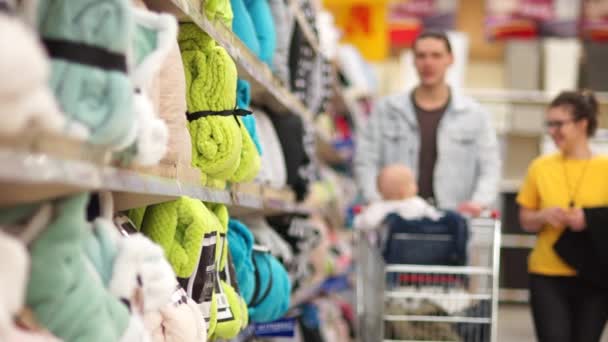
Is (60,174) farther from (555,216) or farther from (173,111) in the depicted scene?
(555,216)

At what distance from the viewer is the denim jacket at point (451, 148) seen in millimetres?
4992

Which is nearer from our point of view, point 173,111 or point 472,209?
point 173,111

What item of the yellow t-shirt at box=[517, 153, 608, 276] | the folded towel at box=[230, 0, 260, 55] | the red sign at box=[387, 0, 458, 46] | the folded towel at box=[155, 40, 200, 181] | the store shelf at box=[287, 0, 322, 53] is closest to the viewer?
the folded towel at box=[155, 40, 200, 181]

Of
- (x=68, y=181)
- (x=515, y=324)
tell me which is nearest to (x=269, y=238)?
(x=68, y=181)

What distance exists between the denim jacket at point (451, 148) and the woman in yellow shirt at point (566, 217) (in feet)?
1.78

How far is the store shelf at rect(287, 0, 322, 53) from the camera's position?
4.73m

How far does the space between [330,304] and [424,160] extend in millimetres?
1986

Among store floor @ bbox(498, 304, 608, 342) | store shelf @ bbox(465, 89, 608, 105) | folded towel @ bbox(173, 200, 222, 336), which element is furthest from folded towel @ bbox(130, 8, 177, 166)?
store shelf @ bbox(465, 89, 608, 105)

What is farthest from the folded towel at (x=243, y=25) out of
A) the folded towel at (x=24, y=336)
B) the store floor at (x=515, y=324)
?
the store floor at (x=515, y=324)

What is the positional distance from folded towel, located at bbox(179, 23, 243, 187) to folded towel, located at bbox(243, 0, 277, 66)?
916 mm

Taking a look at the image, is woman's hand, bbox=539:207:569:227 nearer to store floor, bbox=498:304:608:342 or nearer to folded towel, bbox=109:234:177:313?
store floor, bbox=498:304:608:342

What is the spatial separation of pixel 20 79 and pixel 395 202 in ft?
10.4

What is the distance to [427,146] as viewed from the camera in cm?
507

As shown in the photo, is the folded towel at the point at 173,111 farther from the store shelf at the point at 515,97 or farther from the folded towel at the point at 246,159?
the store shelf at the point at 515,97
